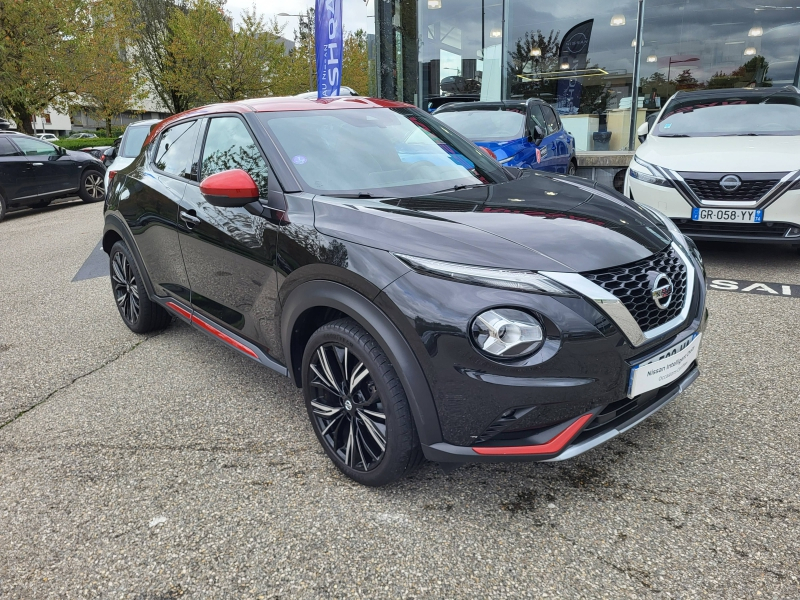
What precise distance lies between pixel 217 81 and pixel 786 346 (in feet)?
116

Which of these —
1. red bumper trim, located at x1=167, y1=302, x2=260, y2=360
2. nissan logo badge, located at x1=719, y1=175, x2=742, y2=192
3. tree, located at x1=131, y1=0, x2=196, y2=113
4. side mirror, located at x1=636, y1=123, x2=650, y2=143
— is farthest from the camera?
tree, located at x1=131, y1=0, x2=196, y2=113

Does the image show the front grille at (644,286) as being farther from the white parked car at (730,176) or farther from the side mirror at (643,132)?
the side mirror at (643,132)

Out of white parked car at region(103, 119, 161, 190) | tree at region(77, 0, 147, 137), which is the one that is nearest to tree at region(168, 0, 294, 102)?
tree at region(77, 0, 147, 137)

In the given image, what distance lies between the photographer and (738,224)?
210 inches

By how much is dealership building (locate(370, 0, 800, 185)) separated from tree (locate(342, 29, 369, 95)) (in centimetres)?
2471

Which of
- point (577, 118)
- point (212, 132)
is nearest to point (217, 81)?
point (577, 118)

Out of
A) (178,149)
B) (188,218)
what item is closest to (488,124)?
(178,149)

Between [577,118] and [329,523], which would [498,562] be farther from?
[577,118]

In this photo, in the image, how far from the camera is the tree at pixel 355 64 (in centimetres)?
4078

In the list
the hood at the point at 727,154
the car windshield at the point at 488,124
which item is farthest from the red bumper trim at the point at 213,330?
the car windshield at the point at 488,124

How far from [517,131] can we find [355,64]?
35926mm

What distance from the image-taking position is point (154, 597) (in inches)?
79.0

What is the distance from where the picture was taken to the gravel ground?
2027mm

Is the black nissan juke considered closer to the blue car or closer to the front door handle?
the front door handle
